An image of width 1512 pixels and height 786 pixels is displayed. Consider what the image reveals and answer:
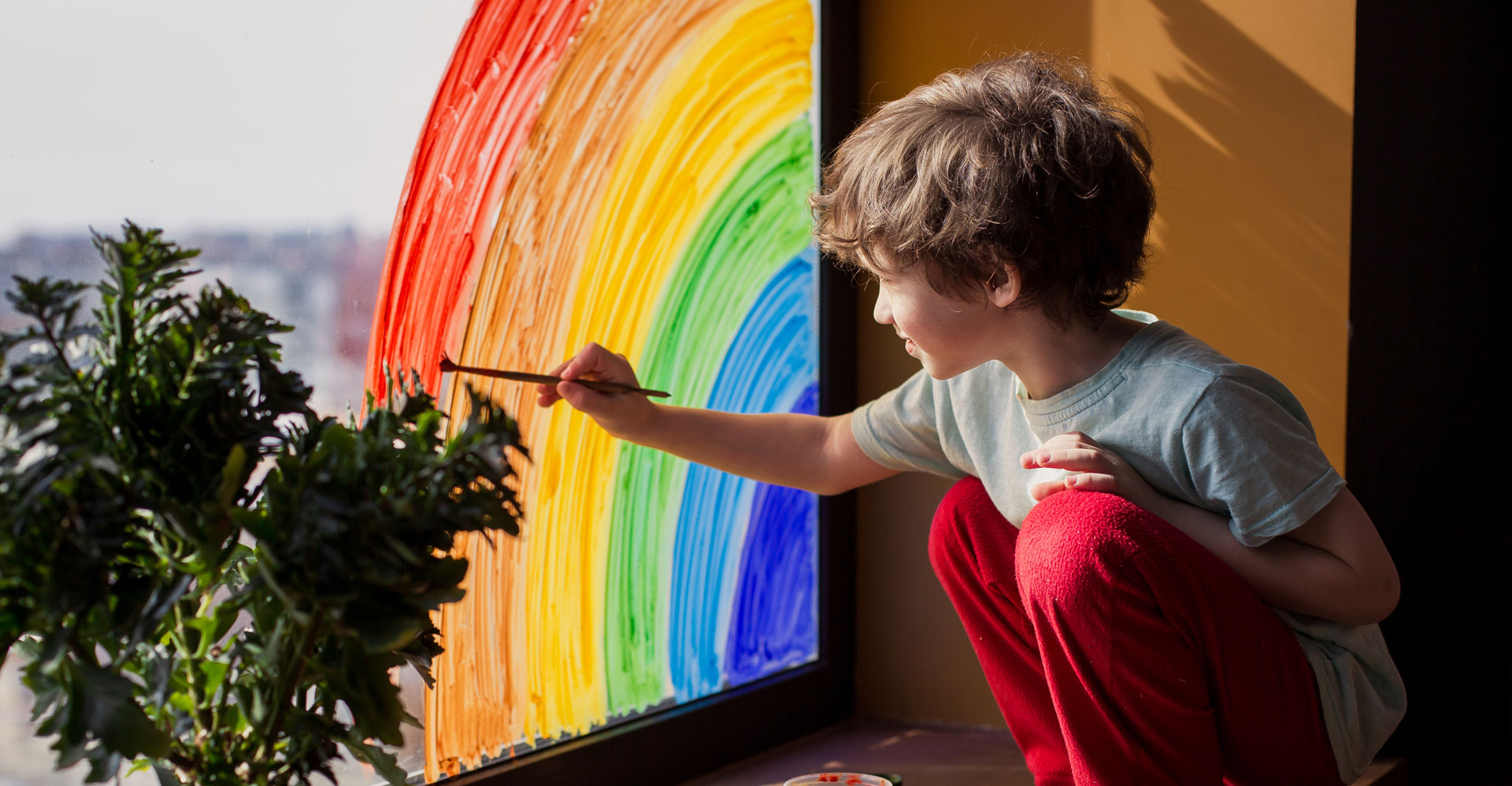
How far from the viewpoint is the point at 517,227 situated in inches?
51.8

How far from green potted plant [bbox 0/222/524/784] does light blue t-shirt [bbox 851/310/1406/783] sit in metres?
0.68

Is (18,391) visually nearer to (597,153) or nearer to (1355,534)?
(597,153)

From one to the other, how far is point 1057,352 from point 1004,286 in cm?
11

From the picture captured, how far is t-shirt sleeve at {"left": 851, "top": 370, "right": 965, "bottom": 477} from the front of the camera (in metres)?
1.46

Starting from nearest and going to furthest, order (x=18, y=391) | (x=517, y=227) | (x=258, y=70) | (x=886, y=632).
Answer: (x=18, y=391) → (x=258, y=70) → (x=517, y=227) → (x=886, y=632)

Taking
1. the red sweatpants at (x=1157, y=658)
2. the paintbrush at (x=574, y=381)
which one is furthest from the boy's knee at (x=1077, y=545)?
the paintbrush at (x=574, y=381)

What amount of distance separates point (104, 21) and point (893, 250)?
73cm

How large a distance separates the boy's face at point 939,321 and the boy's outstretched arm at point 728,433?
255mm

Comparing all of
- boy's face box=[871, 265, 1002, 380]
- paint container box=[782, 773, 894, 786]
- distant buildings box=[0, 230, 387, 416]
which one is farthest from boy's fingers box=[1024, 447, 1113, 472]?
distant buildings box=[0, 230, 387, 416]

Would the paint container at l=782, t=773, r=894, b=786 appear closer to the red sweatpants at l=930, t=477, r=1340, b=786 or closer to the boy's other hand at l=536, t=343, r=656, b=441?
the red sweatpants at l=930, t=477, r=1340, b=786

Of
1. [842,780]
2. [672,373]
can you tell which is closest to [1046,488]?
[842,780]

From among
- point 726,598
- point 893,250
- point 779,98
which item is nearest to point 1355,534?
point 893,250

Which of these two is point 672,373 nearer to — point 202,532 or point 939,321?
point 939,321

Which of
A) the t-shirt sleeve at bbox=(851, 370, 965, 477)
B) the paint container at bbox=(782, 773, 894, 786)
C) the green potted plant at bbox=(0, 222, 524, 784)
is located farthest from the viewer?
the t-shirt sleeve at bbox=(851, 370, 965, 477)
